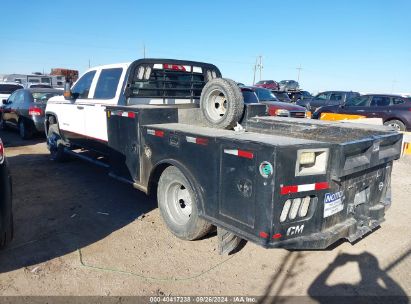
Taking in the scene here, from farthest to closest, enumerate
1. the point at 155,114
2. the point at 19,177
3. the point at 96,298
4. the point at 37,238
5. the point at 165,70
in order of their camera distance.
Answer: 1. the point at 19,177
2. the point at 165,70
3. the point at 155,114
4. the point at 37,238
5. the point at 96,298

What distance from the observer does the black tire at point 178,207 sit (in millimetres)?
3713

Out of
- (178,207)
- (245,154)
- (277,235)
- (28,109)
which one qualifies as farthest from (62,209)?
(28,109)

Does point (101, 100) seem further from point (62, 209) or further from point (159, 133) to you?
point (159, 133)

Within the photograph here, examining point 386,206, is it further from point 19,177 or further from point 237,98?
point 19,177

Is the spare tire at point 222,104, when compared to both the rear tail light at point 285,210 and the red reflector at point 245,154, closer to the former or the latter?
the red reflector at point 245,154

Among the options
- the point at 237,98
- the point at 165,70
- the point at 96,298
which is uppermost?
the point at 165,70

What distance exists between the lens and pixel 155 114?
4.27 m

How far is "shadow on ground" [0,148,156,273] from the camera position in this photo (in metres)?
3.78

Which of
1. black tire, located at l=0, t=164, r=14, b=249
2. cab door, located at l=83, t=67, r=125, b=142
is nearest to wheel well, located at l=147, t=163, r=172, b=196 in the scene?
cab door, located at l=83, t=67, r=125, b=142

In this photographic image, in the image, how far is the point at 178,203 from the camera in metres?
4.08

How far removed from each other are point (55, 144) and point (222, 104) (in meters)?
4.79

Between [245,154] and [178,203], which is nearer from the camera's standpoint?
[245,154]

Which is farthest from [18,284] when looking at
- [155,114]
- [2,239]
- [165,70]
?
[165,70]

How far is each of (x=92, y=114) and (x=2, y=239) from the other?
2.83m
